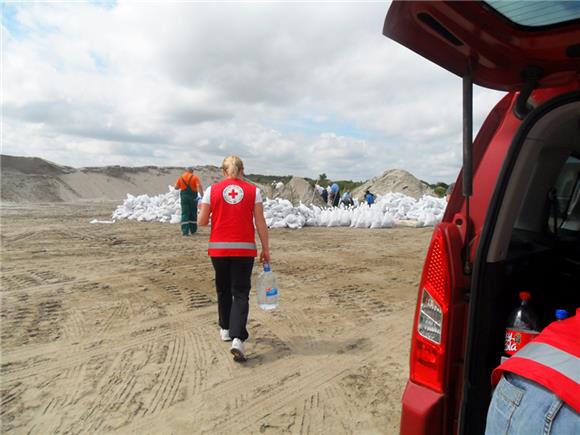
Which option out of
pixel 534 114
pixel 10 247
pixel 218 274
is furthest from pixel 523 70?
pixel 10 247

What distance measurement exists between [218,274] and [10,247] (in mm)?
7296

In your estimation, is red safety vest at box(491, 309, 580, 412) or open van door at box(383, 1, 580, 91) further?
open van door at box(383, 1, 580, 91)

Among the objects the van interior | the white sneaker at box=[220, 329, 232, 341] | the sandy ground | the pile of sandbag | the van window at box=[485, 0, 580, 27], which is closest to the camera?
the van window at box=[485, 0, 580, 27]

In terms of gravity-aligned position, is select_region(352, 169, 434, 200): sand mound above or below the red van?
above

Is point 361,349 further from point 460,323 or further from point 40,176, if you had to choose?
point 40,176

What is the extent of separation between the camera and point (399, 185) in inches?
952

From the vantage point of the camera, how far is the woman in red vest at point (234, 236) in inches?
129

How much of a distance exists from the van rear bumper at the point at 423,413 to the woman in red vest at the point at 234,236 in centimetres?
195

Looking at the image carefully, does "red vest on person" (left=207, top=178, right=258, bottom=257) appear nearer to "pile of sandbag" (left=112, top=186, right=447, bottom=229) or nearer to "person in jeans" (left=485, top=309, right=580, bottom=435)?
"person in jeans" (left=485, top=309, right=580, bottom=435)

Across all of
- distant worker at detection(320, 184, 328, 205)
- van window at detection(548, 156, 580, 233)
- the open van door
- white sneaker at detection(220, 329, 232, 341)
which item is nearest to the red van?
the open van door

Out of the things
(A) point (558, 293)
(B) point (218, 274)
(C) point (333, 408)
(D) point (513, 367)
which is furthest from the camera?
(B) point (218, 274)

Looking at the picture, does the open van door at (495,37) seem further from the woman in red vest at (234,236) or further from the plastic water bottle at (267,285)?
the plastic water bottle at (267,285)

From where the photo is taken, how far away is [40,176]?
33.9 m

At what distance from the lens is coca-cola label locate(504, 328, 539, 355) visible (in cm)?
156
